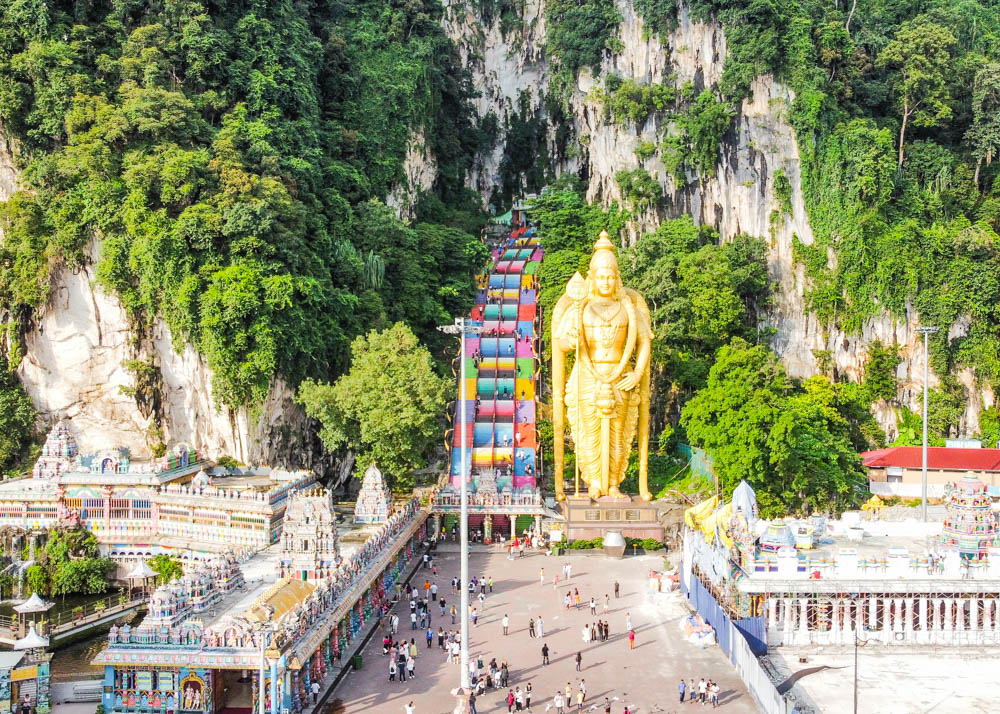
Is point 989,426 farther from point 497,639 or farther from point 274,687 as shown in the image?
point 274,687

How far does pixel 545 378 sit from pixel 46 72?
21.5 m

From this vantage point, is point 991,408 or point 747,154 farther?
point 747,154

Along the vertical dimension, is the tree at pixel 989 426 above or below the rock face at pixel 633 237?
below

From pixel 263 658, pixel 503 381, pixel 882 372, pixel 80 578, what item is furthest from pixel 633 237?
pixel 263 658

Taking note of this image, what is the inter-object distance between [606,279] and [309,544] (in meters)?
13.6

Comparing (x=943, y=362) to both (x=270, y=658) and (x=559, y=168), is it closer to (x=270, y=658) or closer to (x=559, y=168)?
(x=559, y=168)

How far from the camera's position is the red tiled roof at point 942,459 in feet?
114

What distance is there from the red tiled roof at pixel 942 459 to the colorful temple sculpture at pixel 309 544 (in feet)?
69.1

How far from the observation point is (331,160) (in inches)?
1569

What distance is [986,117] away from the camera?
44.2 meters

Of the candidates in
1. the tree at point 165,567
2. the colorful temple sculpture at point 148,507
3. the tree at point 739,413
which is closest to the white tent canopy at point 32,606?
the tree at point 165,567

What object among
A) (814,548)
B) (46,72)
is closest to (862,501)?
(814,548)

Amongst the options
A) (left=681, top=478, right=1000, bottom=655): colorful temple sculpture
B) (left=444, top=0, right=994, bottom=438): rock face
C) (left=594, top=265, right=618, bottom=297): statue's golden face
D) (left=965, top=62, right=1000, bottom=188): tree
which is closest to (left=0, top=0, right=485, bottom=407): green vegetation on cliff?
(left=594, top=265, right=618, bottom=297): statue's golden face

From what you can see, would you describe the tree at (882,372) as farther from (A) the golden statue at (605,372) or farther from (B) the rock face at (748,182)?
(A) the golden statue at (605,372)
